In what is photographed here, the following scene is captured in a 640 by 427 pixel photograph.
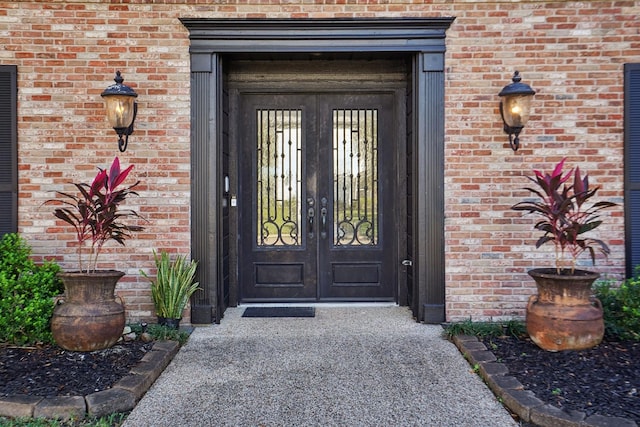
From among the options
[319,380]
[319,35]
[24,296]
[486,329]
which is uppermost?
[319,35]

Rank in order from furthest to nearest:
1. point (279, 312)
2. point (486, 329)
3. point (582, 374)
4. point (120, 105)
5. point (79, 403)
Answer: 1. point (279, 312)
2. point (120, 105)
3. point (486, 329)
4. point (582, 374)
5. point (79, 403)

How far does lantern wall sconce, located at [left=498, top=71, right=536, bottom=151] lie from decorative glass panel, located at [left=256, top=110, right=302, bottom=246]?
2016 millimetres

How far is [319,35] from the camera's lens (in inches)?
167

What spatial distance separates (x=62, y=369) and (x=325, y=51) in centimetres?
329

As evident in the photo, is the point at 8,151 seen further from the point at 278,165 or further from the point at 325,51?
the point at 325,51

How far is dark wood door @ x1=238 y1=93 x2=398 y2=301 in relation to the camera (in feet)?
16.1

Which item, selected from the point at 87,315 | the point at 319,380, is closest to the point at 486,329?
the point at 319,380

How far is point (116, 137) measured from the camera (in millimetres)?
4234

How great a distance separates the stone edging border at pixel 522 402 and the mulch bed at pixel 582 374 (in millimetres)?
59

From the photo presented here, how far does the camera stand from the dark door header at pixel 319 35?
4.20 m

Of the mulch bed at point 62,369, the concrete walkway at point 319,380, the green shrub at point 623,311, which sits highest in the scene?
the green shrub at point 623,311

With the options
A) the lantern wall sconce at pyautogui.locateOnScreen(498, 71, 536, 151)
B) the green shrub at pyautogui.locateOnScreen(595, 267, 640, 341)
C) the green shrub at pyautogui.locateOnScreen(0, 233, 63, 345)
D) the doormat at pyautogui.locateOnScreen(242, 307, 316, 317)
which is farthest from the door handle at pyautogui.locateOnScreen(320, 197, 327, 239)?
the green shrub at pyautogui.locateOnScreen(595, 267, 640, 341)

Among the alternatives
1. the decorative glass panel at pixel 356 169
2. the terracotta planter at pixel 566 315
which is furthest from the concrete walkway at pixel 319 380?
the decorative glass panel at pixel 356 169

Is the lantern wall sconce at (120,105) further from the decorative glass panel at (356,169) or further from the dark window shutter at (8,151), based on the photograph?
the decorative glass panel at (356,169)
